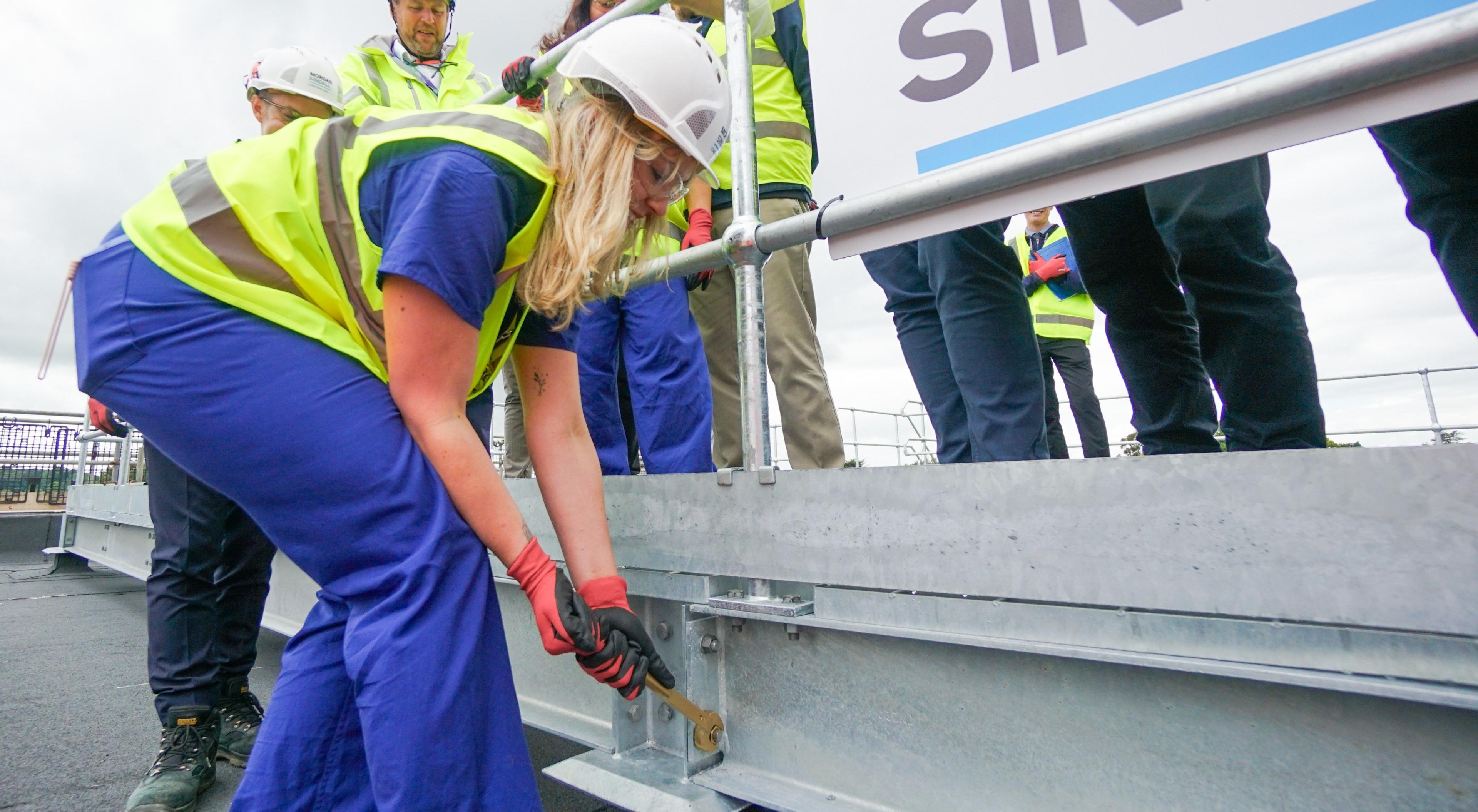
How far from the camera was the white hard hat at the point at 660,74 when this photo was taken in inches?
47.2

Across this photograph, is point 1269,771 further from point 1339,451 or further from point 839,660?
point 839,660

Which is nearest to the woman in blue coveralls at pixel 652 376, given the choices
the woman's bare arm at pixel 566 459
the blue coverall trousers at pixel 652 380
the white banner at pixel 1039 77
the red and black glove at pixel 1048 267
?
the blue coverall trousers at pixel 652 380

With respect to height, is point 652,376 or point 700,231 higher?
point 700,231

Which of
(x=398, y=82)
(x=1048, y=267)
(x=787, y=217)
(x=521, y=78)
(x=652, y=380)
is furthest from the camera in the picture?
(x=1048, y=267)

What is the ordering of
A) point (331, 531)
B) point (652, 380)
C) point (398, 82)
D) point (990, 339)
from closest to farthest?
point (331, 531) < point (990, 339) < point (652, 380) < point (398, 82)

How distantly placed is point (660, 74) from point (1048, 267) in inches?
136

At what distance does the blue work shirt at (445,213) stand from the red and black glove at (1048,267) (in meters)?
3.61

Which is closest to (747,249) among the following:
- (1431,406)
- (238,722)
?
(238,722)

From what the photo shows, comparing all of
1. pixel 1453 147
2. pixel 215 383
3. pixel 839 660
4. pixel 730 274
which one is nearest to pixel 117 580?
pixel 730 274

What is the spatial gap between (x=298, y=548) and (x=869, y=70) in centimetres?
114

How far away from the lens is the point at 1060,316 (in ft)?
13.8

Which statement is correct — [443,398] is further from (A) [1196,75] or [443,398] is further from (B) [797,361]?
(B) [797,361]

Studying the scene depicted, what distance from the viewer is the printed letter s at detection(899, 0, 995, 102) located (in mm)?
1124

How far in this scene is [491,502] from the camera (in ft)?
3.56
